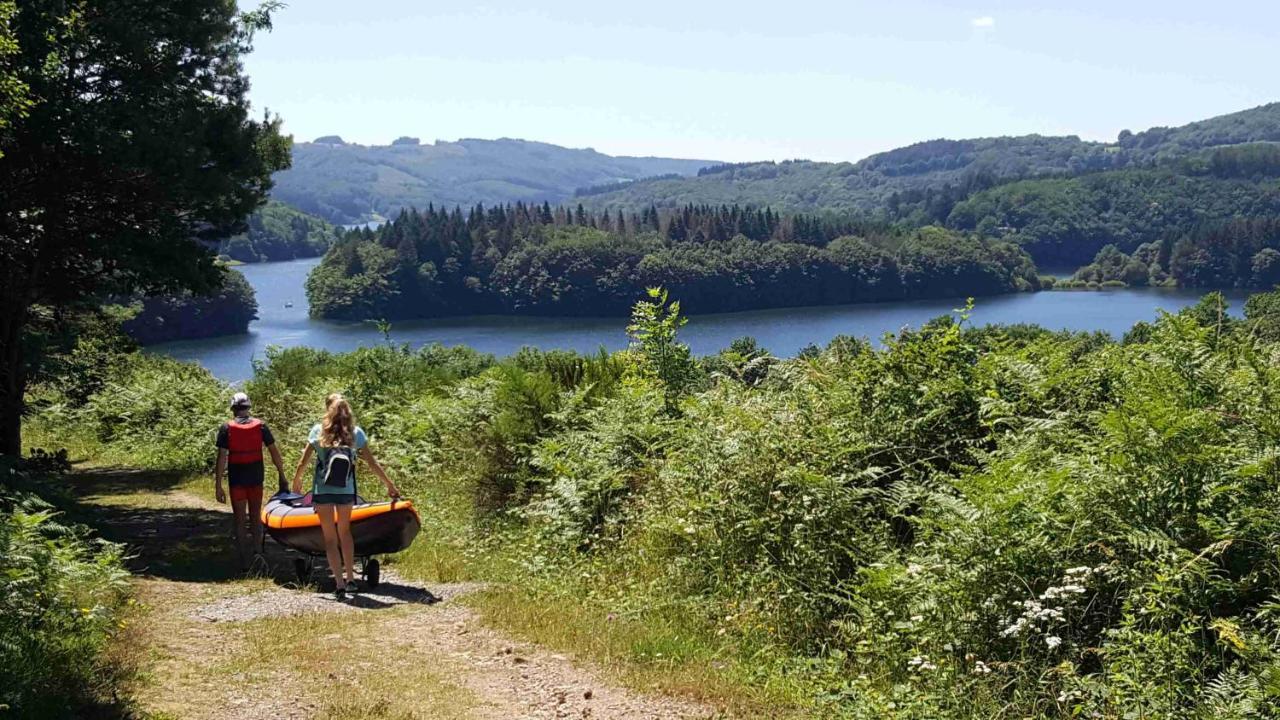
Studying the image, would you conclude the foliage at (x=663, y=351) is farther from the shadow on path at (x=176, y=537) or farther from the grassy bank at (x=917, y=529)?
the shadow on path at (x=176, y=537)

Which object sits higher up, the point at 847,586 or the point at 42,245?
the point at 42,245

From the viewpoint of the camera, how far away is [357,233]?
579ft

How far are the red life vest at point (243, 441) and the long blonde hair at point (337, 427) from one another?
5.38ft

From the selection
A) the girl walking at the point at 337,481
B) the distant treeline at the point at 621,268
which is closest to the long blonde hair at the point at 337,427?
the girl walking at the point at 337,481

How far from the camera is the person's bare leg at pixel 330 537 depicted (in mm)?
9469

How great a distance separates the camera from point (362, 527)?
9828mm

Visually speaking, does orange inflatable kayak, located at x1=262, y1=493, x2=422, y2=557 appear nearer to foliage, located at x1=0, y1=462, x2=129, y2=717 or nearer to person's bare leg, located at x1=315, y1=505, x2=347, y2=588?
person's bare leg, located at x1=315, y1=505, x2=347, y2=588

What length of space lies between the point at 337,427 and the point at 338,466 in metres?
0.34

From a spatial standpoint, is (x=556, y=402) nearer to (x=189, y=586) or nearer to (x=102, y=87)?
(x=189, y=586)

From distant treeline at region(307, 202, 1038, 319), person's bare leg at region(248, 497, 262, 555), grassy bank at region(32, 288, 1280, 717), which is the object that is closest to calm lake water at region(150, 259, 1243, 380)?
distant treeline at region(307, 202, 1038, 319)

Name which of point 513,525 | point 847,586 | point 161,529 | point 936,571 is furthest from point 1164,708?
point 161,529

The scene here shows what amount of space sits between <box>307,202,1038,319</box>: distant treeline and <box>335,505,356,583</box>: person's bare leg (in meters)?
151

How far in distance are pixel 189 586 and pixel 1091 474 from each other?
7786 mm

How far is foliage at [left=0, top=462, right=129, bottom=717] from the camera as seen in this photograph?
570 centimetres
